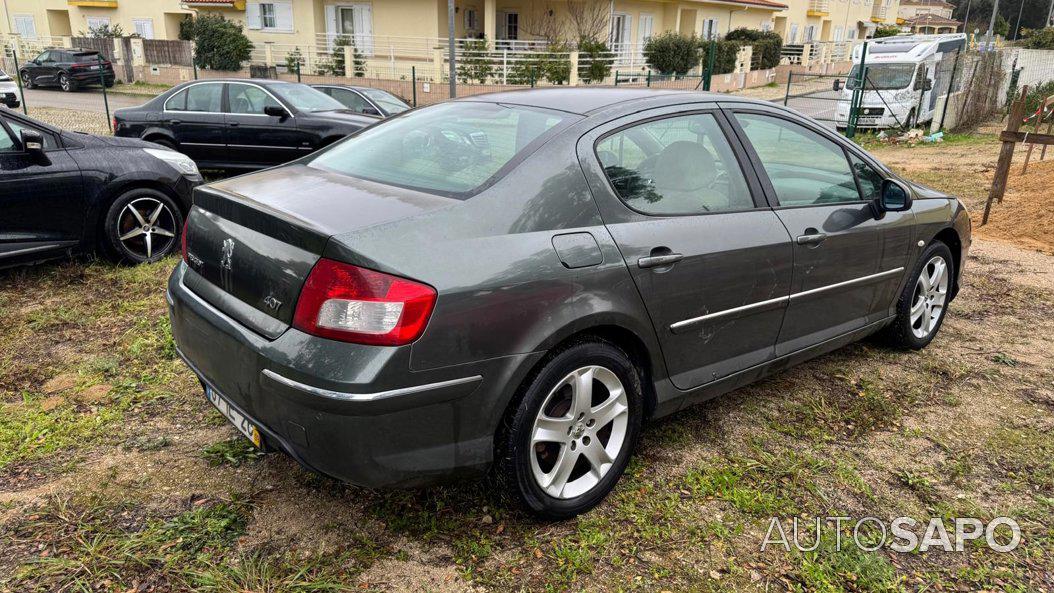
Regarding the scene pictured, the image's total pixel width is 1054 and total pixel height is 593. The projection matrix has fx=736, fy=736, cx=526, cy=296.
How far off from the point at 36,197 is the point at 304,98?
5.35m

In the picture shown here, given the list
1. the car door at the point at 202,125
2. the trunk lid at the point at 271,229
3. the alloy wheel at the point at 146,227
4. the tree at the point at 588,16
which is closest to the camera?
the trunk lid at the point at 271,229

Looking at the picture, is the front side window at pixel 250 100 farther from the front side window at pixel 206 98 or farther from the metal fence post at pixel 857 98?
the metal fence post at pixel 857 98

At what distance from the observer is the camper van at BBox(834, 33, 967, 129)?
18.3m

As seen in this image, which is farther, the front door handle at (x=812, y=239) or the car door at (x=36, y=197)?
the car door at (x=36, y=197)

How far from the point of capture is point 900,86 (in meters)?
18.5

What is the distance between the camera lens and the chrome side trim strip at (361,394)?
2.23 m

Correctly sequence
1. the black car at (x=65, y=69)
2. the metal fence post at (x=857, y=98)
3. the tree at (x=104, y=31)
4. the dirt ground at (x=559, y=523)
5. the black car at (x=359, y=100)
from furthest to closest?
the tree at (x=104, y=31) → the black car at (x=65, y=69) → the metal fence post at (x=857, y=98) → the black car at (x=359, y=100) → the dirt ground at (x=559, y=523)

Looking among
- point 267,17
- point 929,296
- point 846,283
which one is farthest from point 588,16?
point 846,283

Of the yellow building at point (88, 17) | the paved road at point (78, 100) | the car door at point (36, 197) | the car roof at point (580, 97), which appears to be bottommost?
the paved road at point (78, 100)

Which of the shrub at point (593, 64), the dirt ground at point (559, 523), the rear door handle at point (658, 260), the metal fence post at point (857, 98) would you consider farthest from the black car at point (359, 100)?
the shrub at point (593, 64)

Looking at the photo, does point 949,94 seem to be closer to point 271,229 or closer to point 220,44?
point 271,229

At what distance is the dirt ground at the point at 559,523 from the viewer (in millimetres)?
2568

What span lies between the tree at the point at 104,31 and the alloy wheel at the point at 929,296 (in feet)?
131

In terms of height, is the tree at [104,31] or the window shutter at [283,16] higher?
the window shutter at [283,16]
